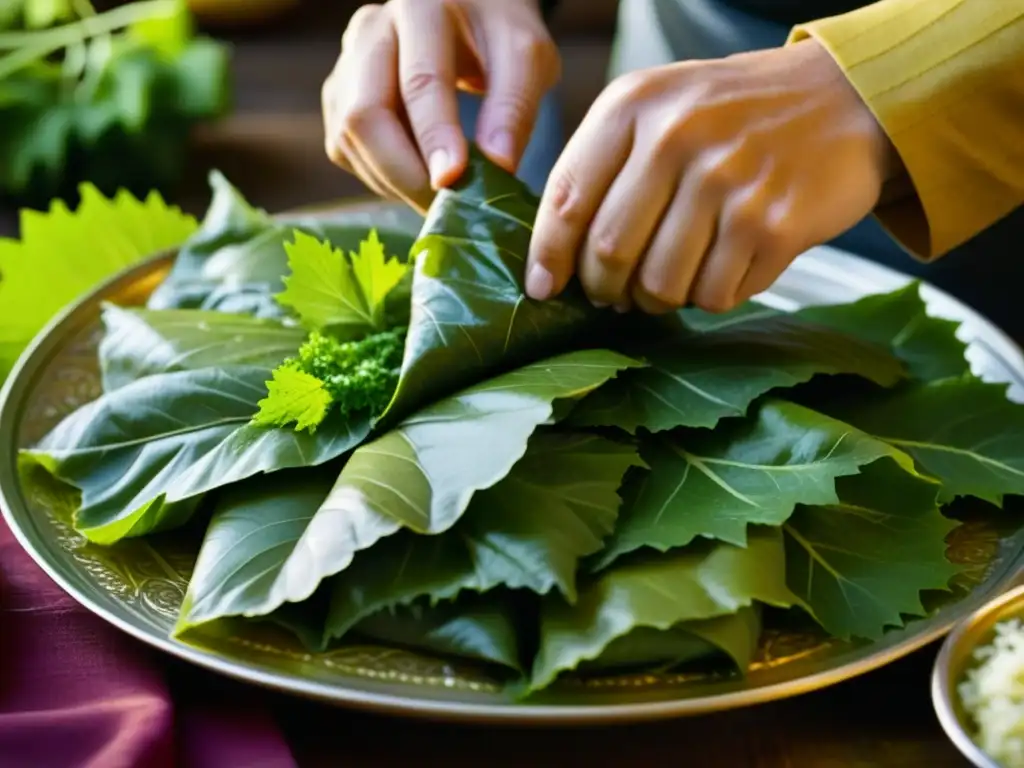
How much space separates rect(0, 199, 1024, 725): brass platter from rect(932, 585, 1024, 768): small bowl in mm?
47

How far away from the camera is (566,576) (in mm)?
601

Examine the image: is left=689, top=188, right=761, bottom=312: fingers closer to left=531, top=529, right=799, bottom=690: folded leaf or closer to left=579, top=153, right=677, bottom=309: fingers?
left=579, top=153, right=677, bottom=309: fingers

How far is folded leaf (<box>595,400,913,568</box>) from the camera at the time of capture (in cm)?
64

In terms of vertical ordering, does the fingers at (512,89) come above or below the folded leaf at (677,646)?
above

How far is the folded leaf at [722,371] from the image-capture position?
722 mm

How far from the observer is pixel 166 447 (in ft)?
2.47

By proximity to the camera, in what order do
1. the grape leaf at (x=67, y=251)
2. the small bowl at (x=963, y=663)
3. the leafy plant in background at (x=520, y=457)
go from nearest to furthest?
the small bowl at (x=963, y=663)
the leafy plant in background at (x=520, y=457)
the grape leaf at (x=67, y=251)

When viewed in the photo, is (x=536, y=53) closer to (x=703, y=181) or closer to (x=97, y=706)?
(x=703, y=181)

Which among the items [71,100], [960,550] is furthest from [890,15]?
[71,100]

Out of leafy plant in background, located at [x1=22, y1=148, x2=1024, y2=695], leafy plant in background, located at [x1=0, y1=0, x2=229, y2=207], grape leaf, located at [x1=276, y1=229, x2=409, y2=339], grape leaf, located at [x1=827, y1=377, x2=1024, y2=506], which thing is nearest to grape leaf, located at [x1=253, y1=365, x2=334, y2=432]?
leafy plant in background, located at [x1=22, y1=148, x2=1024, y2=695]

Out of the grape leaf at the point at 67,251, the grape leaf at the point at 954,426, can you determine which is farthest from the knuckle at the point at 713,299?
the grape leaf at the point at 67,251

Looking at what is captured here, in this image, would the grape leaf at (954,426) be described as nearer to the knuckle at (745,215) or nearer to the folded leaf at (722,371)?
the folded leaf at (722,371)

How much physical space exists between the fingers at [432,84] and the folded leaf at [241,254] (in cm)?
14

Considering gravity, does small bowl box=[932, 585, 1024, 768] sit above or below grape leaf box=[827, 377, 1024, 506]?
above
